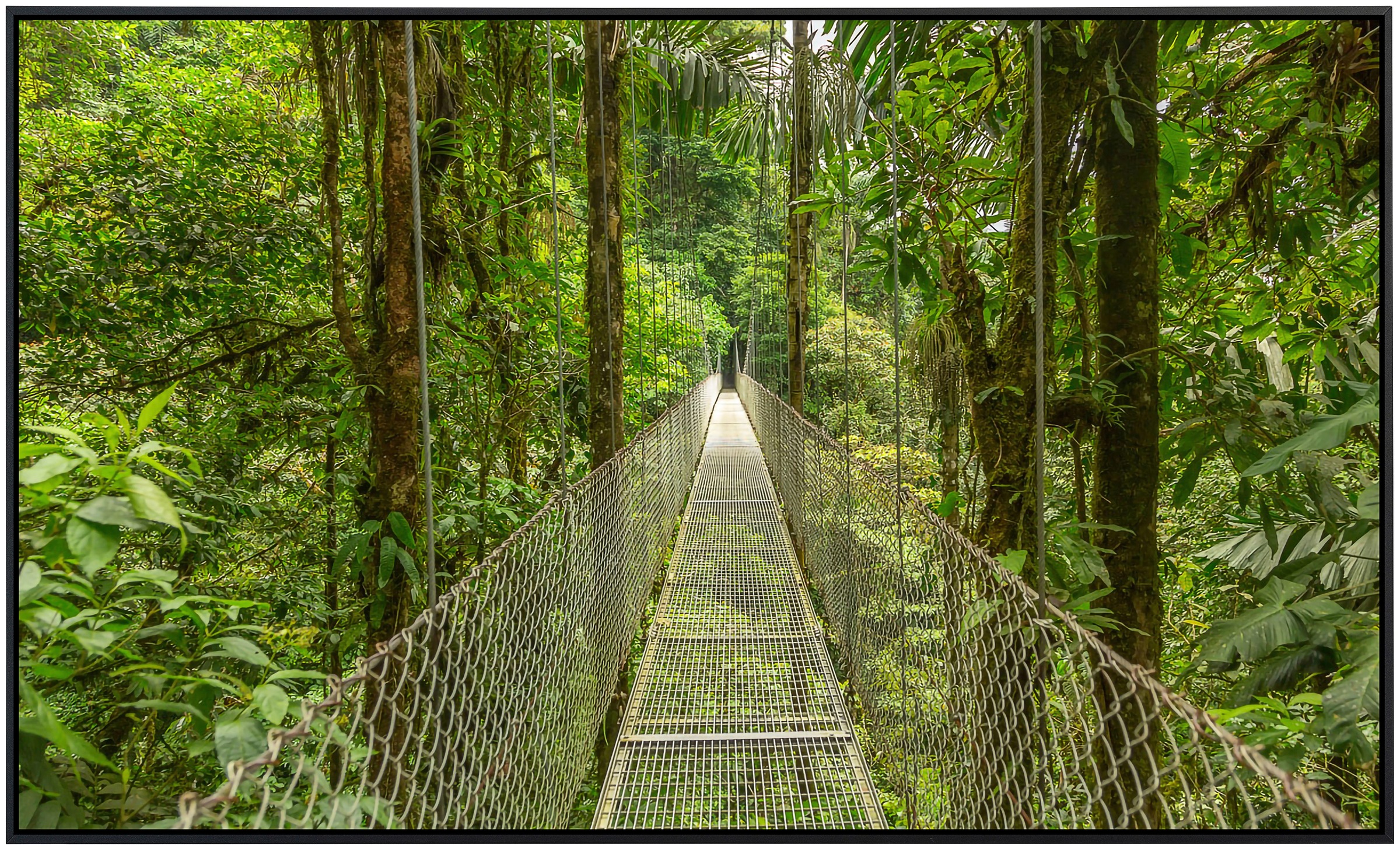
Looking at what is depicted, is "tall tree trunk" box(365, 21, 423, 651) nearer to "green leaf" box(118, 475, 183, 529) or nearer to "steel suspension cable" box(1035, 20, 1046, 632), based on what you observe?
"green leaf" box(118, 475, 183, 529)

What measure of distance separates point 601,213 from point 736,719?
1.97 m

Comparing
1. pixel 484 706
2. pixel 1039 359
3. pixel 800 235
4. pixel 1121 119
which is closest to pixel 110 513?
pixel 484 706

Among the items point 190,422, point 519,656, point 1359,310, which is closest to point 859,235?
point 1359,310

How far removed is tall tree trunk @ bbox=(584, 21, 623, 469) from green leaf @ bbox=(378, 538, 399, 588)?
3.91 feet

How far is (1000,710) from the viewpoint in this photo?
3.52 ft

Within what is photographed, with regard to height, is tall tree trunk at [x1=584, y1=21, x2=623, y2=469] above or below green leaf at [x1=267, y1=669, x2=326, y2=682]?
above

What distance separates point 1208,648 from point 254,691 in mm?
1108

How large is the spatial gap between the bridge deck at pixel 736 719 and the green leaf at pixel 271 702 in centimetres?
100

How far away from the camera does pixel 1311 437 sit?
0.79 metres

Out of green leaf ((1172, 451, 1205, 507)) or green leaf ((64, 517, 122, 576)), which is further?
green leaf ((1172, 451, 1205, 507))

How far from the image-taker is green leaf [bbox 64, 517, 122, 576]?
0.56 m

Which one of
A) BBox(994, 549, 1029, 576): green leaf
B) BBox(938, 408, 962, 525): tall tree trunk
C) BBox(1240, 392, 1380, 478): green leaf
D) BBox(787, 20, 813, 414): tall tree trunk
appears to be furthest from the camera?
BBox(787, 20, 813, 414): tall tree trunk

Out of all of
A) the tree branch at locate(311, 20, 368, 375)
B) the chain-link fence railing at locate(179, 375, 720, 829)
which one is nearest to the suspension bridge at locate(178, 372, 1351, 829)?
the chain-link fence railing at locate(179, 375, 720, 829)

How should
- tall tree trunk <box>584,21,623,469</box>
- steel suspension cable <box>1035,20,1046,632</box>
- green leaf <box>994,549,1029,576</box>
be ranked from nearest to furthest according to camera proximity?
1. steel suspension cable <box>1035,20,1046,632</box>
2. green leaf <box>994,549,1029,576</box>
3. tall tree trunk <box>584,21,623,469</box>
